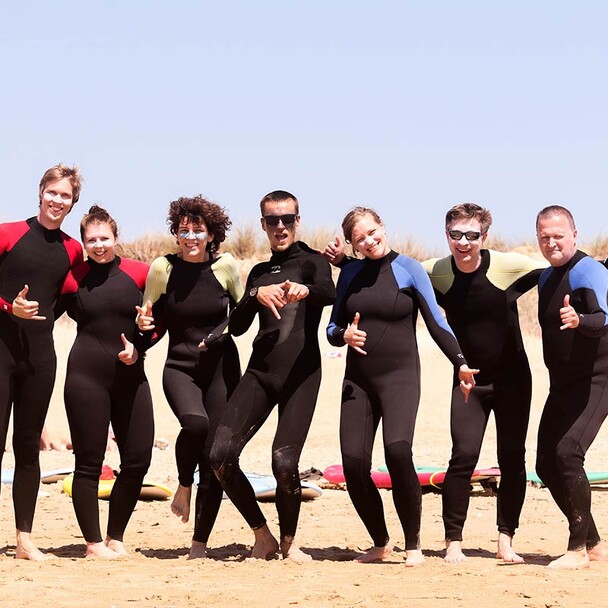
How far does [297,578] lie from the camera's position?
676 cm

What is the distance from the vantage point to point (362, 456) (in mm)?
7176

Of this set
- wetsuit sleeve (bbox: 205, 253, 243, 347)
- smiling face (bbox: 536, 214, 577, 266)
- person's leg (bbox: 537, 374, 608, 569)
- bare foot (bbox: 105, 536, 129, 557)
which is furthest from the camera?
bare foot (bbox: 105, 536, 129, 557)

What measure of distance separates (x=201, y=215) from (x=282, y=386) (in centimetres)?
123

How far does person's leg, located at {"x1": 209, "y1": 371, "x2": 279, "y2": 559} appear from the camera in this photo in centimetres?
720

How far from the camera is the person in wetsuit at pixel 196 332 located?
746 cm

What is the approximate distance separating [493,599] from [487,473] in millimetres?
4840

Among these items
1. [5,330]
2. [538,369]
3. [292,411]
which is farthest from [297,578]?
[538,369]

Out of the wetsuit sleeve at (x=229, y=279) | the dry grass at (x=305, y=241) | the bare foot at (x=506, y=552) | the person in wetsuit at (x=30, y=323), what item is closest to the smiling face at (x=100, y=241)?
the person in wetsuit at (x=30, y=323)

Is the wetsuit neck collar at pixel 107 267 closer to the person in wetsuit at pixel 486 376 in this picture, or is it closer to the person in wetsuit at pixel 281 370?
the person in wetsuit at pixel 281 370

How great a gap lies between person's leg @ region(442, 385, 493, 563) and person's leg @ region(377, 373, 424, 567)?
0.33 m

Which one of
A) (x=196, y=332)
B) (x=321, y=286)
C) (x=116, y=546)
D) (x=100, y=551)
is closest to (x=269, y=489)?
(x=116, y=546)

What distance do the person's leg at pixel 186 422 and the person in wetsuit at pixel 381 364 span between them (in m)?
0.88

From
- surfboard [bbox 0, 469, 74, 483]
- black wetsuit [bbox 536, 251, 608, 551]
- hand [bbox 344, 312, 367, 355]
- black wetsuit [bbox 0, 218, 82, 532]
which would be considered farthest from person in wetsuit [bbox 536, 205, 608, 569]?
surfboard [bbox 0, 469, 74, 483]

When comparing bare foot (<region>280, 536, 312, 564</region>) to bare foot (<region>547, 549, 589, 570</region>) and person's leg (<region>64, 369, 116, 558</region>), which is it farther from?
bare foot (<region>547, 549, 589, 570</region>)
